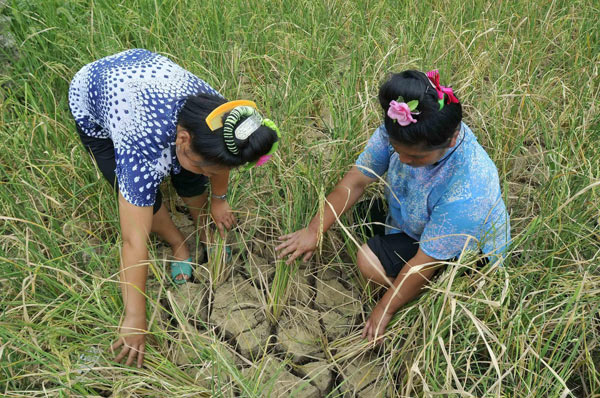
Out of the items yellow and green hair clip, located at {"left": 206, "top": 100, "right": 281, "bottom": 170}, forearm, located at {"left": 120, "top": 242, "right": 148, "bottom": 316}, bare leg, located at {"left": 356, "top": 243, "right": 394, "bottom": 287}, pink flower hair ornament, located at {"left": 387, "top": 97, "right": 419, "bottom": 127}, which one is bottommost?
bare leg, located at {"left": 356, "top": 243, "right": 394, "bottom": 287}

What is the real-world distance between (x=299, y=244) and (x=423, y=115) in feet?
2.17

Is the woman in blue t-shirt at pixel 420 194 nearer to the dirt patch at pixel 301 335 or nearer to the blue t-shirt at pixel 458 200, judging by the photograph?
the blue t-shirt at pixel 458 200

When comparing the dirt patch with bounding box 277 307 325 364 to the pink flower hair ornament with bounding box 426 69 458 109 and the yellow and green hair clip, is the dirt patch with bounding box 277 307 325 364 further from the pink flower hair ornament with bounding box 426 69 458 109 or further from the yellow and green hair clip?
the pink flower hair ornament with bounding box 426 69 458 109

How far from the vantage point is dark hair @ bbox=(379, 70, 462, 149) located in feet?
4.27

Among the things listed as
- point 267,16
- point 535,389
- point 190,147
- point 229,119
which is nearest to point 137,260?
point 190,147

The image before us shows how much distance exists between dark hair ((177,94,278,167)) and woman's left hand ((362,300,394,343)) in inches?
26.2

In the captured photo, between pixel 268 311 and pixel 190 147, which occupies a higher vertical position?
pixel 190 147

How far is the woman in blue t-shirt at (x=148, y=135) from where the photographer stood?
139 cm

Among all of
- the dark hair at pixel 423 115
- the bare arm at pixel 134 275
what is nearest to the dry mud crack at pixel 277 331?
the bare arm at pixel 134 275

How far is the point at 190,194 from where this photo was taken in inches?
75.8

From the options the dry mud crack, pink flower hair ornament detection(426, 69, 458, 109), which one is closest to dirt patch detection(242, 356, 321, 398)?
the dry mud crack

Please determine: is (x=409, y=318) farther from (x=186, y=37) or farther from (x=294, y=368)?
(x=186, y=37)

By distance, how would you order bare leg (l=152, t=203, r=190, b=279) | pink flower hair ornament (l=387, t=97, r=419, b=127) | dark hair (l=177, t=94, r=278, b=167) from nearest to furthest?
pink flower hair ornament (l=387, t=97, r=419, b=127) < dark hair (l=177, t=94, r=278, b=167) < bare leg (l=152, t=203, r=190, b=279)

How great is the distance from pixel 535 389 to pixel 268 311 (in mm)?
865
